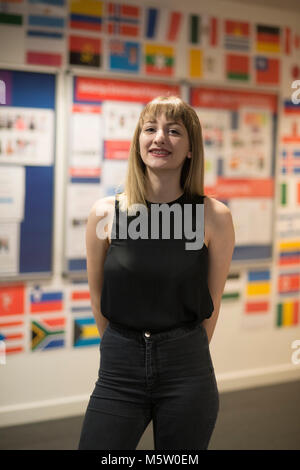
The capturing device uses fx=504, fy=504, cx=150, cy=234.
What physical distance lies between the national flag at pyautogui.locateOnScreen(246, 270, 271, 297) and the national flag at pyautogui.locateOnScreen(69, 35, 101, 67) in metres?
1.67

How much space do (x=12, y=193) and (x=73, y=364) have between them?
104 cm

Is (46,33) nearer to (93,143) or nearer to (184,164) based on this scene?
(93,143)

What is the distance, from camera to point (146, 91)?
9.71 ft

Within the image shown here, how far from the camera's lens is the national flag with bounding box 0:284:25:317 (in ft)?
8.93

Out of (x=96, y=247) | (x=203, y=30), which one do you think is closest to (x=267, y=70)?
(x=203, y=30)

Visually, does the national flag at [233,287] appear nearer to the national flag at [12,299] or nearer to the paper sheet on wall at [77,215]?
the paper sheet on wall at [77,215]

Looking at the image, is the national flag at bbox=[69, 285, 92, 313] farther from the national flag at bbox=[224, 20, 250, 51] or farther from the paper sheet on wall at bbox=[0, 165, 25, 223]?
the national flag at bbox=[224, 20, 250, 51]

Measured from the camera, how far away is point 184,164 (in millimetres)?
1510

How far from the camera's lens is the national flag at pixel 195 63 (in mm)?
3074

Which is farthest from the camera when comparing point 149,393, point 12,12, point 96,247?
point 12,12
